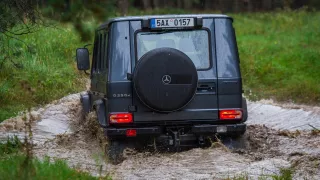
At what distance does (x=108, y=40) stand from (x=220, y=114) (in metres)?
1.59

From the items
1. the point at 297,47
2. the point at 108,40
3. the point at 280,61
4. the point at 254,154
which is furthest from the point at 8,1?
the point at 297,47

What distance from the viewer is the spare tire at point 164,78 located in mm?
7242

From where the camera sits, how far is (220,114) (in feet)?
25.5

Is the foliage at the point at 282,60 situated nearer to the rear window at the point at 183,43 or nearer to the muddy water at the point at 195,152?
the muddy water at the point at 195,152

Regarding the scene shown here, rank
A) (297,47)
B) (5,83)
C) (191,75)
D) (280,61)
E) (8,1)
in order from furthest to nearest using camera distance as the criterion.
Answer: (297,47) < (280,61) < (5,83) < (191,75) < (8,1)

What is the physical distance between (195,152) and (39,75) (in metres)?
8.56

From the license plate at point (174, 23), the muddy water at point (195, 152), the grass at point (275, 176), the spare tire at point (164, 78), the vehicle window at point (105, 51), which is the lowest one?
the muddy water at point (195, 152)

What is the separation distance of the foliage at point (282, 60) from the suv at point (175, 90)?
817cm

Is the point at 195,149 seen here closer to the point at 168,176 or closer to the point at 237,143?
the point at 237,143

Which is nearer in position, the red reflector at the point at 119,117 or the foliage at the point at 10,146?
the red reflector at the point at 119,117

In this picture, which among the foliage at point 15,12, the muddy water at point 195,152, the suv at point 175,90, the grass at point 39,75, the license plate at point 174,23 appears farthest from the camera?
the grass at point 39,75

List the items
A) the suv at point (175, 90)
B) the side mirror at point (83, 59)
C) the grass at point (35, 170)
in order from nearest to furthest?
the grass at point (35, 170), the suv at point (175, 90), the side mirror at point (83, 59)

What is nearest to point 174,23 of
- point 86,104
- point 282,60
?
point 86,104

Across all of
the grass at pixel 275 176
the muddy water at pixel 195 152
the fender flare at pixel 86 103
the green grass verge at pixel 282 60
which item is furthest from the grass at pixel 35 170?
the green grass verge at pixel 282 60
